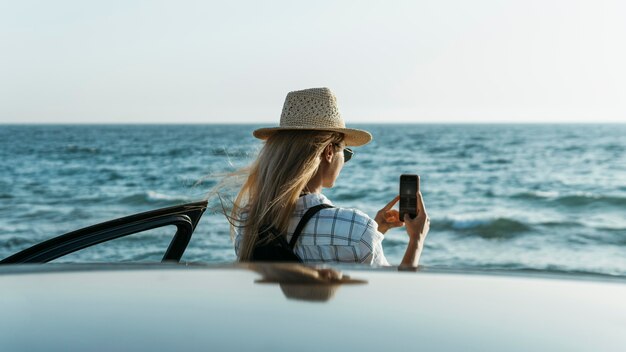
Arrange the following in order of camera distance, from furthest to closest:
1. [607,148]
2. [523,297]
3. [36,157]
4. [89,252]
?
[607,148] < [36,157] < [89,252] < [523,297]

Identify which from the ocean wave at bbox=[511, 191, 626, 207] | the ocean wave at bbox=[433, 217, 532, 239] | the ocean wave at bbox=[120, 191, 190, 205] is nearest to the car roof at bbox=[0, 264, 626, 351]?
the ocean wave at bbox=[433, 217, 532, 239]

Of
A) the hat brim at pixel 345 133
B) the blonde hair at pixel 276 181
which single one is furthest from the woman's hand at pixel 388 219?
the blonde hair at pixel 276 181

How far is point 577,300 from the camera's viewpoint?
1.50 m

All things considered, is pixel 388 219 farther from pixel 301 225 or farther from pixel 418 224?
pixel 301 225

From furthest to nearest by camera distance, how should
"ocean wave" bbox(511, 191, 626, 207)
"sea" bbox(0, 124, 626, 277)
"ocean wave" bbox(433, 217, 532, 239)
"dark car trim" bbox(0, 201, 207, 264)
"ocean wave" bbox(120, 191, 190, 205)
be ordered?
"ocean wave" bbox(120, 191, 190, 205) → "ocean wave" bbox(511, 191, 626, 207) → "ocean wave" bbox(433, 217, 532, 239) → "sea" bbox(0, 124, 626, 277) → "dark car trim" bbox(0, 201, 207, 264)

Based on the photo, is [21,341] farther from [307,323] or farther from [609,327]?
[609,327]

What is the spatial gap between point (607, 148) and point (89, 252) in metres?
40.0

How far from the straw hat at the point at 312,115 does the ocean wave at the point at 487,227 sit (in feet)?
37.0

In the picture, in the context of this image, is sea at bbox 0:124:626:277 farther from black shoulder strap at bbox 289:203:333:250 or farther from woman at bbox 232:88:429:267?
black shoulder strap at bbox 289:203:333:250

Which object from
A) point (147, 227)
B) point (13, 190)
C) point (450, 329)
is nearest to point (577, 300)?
point (450, 329)

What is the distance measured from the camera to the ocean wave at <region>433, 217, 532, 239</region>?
1488 centimetres

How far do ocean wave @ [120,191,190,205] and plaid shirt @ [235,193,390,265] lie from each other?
17.4 meters

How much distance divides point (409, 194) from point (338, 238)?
0.55 m

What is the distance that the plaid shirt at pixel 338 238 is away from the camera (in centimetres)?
319
